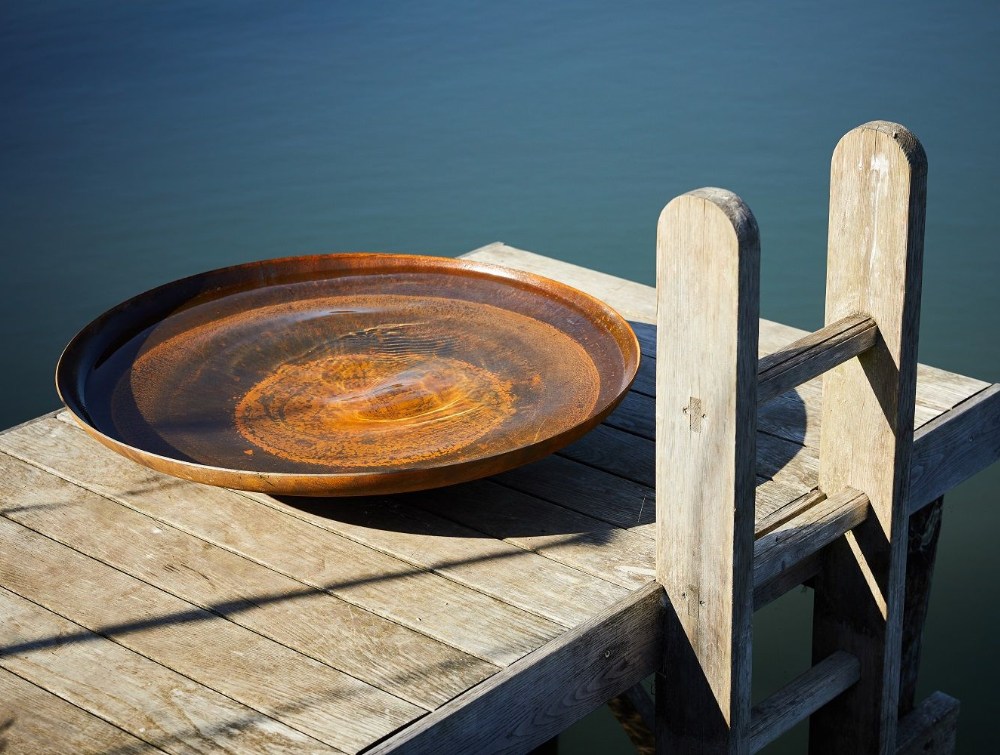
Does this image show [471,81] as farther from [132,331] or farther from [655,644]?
[655,644]

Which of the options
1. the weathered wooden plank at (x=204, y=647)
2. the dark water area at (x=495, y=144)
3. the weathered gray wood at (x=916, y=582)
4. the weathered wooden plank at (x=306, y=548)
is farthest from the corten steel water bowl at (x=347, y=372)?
the dark water area at (x=495, y=144)

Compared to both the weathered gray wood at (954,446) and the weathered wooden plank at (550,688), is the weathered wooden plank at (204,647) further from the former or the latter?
the weathered gray wood at (954,446)

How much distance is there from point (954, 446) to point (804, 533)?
69 centimetres

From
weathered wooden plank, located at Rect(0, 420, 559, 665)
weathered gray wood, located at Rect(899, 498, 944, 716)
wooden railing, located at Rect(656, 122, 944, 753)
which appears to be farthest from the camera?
weathered gray wood, located at Rect(899, 498, 944, 716)

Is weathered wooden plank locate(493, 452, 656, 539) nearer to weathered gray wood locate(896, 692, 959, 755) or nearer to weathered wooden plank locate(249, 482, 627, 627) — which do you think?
weathered wooden plank locate(249, 482, 627, 627)

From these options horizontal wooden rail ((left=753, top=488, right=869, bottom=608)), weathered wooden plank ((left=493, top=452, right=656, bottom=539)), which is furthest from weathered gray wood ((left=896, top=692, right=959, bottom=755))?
weathered wooden plank ((left=493, top=452, right=656, bottom=539))

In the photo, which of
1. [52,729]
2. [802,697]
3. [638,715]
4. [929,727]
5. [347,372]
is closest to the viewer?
[52,729]

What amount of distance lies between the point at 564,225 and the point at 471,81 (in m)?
2.17

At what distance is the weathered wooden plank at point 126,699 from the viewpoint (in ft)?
5.88

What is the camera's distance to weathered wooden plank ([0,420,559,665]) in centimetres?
203

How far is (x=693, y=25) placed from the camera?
8883mm

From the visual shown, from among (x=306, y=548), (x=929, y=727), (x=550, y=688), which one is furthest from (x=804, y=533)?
(x=929, y=727)

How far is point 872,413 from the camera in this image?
227 centimetres

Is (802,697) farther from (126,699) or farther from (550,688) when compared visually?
(126,699)
